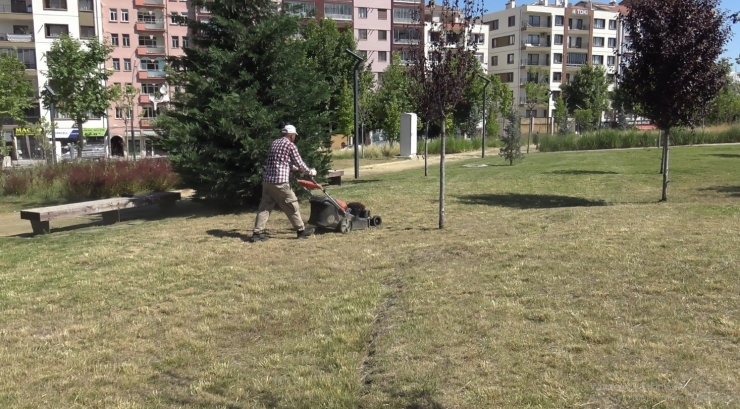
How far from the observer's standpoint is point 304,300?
5.79 meters

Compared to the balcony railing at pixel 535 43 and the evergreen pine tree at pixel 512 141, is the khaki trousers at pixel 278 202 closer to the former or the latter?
the evergreen pine tree at pixel 512 141

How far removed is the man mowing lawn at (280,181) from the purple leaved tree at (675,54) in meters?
6.81

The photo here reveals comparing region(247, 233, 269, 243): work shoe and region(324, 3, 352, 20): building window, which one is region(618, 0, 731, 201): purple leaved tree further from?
region(324, 3, 352, 20): building window

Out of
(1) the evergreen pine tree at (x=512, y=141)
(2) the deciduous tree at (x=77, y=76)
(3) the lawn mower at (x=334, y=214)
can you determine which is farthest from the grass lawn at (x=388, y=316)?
(2) the deciduous tree at (x=77, y=76)

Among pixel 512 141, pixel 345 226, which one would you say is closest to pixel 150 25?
pixel 512 141

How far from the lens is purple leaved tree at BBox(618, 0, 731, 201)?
10.5 metres

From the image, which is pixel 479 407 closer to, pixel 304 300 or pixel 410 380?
pixel 410 380

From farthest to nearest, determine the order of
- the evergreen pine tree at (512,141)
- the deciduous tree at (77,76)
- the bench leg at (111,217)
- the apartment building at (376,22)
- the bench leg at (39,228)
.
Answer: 1. the apartment building at (376,22)
2. the deciduous tree at (77,76)
3. the evergreen pine tree at (512,141)
4. the bench leg at (111,217)
5. the bench leg at (39,228)

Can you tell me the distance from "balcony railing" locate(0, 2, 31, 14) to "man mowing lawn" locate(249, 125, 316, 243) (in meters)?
59.4

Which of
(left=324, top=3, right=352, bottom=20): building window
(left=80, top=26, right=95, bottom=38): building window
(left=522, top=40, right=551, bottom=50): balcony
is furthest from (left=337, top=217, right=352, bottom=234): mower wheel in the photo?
(left=522, top=40, right=551, bottom=50): balcony

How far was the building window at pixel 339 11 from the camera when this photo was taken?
69.2 m

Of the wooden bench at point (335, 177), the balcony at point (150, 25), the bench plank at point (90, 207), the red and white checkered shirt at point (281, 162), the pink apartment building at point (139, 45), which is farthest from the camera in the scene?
the balcony at point (150, 25)

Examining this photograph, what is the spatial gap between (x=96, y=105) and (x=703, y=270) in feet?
93.8

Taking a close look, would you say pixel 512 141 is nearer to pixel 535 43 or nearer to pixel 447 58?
pixel 447 58
